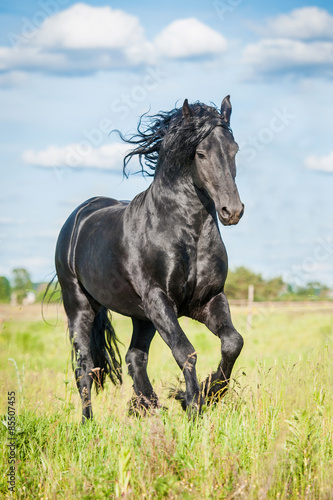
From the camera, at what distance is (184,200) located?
211 inches

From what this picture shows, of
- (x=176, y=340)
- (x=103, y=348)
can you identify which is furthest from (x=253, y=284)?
(x=176, y=340)

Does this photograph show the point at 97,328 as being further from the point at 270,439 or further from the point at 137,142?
the point at 270,439

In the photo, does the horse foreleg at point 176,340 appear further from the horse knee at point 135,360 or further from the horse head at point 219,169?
the horse knee at point 135,360

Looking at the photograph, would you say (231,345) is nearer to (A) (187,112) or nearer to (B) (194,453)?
(B) (194,453)

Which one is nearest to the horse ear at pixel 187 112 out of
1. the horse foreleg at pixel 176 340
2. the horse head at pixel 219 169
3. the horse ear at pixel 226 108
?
the horse head at pixel 219 169

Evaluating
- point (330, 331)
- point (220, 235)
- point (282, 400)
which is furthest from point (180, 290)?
point (330, 331)

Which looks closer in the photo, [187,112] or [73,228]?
[187,112]

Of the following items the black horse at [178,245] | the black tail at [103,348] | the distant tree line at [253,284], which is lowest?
the distant tree line at [253,284]

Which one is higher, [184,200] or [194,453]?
[184,200]

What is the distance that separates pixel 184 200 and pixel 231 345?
131 centimetres

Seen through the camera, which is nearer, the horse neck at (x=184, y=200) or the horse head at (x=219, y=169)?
the horse head at (x=219, y=169)

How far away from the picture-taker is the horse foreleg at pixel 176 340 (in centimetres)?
481

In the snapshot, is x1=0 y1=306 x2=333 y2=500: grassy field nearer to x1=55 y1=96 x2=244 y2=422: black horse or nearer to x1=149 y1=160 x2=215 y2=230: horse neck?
x1=55 y1=96 x2=244 y2=422: black horse

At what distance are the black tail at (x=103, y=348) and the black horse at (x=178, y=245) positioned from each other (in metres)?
0.80
